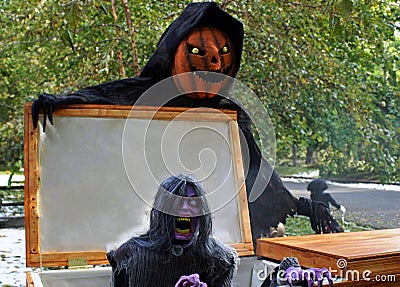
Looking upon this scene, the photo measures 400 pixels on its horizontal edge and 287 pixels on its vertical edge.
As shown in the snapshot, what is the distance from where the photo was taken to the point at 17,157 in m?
3.16

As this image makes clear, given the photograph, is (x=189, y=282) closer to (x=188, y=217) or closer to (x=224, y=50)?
(x=188, y=217)

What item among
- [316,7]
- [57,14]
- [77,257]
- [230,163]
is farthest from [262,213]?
[57,14]

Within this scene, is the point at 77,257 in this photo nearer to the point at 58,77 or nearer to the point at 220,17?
the point at 220,17

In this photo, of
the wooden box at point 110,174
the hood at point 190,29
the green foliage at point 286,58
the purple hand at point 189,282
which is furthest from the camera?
the green foliage at point 286,58

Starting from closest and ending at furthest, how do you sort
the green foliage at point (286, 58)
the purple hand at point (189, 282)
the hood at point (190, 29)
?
the purple hand at point (189, 282)
the hood at point (190, 29)
the green foliage at point (286, 58)

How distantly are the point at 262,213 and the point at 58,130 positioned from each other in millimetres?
774

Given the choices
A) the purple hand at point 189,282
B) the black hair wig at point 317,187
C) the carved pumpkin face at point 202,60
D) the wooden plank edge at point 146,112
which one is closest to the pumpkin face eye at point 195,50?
the carved pumpkin face at point 202,60

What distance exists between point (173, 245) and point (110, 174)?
2.01 ft

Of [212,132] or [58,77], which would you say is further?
[58,77]

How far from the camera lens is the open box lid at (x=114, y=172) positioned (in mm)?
1490

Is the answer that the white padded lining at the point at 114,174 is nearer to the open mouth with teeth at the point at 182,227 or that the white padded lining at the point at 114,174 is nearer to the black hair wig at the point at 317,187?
the open mouth with teeth at the point at 182,227

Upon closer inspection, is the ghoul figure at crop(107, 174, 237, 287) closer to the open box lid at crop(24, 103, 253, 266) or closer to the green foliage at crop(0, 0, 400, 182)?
the open box lid at crop(24, 103, 253, 266)

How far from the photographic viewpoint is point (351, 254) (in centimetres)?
102

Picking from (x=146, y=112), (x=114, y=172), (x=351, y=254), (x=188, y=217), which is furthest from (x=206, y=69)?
(x=351, y=254)
